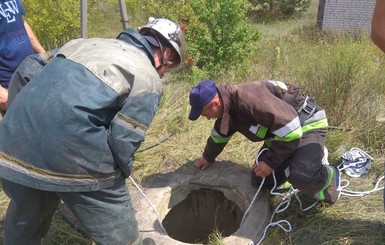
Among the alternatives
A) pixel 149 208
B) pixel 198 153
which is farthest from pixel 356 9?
pixel 149 208

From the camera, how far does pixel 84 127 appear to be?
72.7 inches

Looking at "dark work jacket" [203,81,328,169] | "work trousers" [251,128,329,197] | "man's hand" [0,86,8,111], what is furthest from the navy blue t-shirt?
"work trousers" [251,128,329,197]

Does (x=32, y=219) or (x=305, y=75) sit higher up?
(x=32, y=219)

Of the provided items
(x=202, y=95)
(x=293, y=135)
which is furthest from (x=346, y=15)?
(x=202, y=95)

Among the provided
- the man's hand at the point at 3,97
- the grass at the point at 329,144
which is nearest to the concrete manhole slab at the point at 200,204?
the grass at the point at 329,144

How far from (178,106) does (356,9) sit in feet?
28.1

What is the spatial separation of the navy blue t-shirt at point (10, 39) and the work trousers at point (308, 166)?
90.2 inches

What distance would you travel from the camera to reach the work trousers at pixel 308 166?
2799 mm

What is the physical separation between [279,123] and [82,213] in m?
1.43

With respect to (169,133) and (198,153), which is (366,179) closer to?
(198,153)

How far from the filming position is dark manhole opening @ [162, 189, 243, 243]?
3.51 meters

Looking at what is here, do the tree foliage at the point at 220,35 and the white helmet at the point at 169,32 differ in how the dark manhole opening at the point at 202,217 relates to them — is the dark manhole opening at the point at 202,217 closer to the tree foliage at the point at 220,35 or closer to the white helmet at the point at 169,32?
the white helmet at the point at 169,32

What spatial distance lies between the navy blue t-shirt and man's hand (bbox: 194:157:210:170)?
5.67 feet

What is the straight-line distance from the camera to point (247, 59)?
654 centimetres
